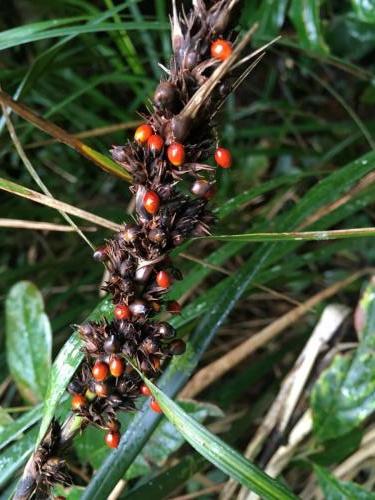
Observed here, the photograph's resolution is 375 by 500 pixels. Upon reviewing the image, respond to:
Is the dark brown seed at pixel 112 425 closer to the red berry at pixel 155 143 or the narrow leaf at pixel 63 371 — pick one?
the narrow leaf at pixel 63 371

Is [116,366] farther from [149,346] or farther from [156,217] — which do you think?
[156,217]

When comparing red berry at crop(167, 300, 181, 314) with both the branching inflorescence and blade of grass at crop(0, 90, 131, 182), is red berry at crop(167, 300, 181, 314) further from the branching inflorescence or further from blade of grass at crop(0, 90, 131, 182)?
blade of grass at crop(0, 90, 131, 182)

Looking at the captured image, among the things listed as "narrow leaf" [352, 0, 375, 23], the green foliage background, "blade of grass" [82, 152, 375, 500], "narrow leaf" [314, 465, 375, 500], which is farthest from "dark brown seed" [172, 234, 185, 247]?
"narrow leaf" [352, 0, 375, 23]

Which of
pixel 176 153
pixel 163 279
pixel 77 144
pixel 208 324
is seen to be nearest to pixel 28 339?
pixel 208 324

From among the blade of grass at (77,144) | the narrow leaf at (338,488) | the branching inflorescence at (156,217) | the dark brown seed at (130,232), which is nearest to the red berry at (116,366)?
the branching inflorescence at (156,217)

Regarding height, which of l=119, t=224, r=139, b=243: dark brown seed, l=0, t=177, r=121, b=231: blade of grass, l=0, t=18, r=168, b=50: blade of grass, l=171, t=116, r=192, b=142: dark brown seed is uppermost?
l=0, t=18, r=168, b=50: blade of grass

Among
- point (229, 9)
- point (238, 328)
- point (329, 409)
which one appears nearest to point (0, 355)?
point (238, 328)
